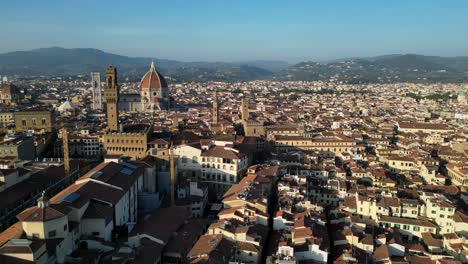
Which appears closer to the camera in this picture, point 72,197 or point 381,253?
point 381,253

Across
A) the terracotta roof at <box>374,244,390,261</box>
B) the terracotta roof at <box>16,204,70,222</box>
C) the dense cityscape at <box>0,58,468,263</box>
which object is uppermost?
the terracotta roof at <box>16,204,70,222</box>

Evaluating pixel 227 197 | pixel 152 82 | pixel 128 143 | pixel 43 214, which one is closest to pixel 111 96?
pixel 128 143

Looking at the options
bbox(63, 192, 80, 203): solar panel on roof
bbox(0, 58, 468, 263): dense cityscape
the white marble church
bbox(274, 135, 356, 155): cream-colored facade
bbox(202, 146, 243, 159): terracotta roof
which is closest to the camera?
bbox(0, 58, 468, 263): dense cityscape

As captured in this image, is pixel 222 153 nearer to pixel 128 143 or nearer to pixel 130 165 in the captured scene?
pixel 130 165

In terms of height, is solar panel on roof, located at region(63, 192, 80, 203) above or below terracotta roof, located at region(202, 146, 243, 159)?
above

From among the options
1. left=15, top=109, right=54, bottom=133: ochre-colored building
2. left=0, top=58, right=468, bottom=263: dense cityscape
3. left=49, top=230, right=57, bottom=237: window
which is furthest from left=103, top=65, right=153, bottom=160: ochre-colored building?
left=15, top=109, right=54, bottom=133: ochre-colored building

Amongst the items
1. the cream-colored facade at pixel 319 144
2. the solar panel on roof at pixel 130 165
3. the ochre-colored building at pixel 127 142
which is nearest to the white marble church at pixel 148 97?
the cream-colored facade at pixel 319 144

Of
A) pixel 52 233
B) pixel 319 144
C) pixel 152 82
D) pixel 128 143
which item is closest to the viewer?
pixel 52 233

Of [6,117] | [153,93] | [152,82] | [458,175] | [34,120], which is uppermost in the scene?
[152,82]

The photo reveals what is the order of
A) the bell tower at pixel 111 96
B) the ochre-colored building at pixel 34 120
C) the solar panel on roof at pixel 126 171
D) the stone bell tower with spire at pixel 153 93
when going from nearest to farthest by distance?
the solar panel on roof at pixel 126 171, the bell tower at pixel 111 96, the ochre-colored building at pixel 34 120, the stone bell tower with spire at pixel 153 93

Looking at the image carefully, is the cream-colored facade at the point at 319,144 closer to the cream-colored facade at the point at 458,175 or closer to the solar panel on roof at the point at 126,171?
the cream-colored facade at the point at 458,175

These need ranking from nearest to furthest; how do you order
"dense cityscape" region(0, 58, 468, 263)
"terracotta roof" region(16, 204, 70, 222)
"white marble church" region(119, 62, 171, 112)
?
1. "terracotta roof" region(16, 204, 70, 222)
2. "dense cityscape" region(0, 58, 468, 263)
3. "white marble church" region(119, 62, 171, 112)

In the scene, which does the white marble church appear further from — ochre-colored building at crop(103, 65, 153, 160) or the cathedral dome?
ochre-colored building at crop(103, 65, 153, 160)
